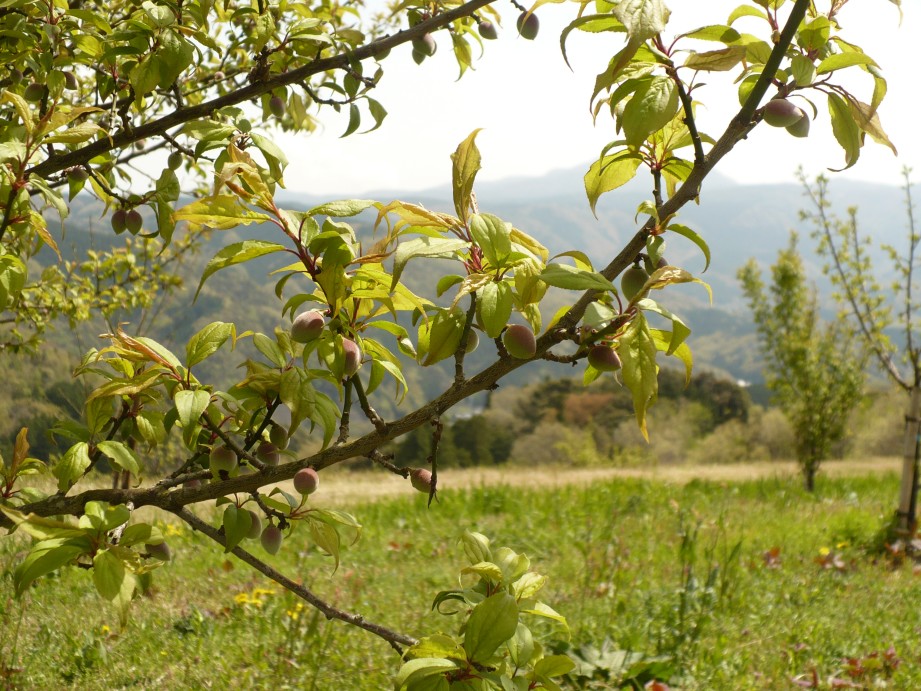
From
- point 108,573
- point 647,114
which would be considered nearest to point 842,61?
point 647,114

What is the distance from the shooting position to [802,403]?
1109 cm

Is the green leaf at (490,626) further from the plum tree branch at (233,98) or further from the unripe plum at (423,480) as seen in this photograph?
the plum tree branch at (233,98)

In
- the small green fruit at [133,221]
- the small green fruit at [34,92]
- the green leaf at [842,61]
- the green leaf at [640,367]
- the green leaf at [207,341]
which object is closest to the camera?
the green leaf at [640,367]

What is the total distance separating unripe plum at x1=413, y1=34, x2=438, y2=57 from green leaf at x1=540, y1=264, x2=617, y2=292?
1141 millimetres

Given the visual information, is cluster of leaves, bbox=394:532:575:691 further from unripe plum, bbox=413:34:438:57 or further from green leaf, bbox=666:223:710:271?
unripe plum, bbox=413:34:438:57

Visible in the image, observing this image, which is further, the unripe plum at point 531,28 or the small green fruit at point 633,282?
the unripe plum at point 531,28

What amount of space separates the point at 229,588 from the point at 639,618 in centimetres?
221

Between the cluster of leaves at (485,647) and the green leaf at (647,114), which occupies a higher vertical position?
the green leaf at (647,114)

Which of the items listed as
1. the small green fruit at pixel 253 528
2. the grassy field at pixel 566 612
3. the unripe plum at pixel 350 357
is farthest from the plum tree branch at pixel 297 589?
the grassy field at pixel 566 612

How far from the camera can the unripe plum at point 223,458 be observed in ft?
4.64

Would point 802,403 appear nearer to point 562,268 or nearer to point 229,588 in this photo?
point 229,588

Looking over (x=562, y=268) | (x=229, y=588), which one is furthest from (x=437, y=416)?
(x=229, y=588)

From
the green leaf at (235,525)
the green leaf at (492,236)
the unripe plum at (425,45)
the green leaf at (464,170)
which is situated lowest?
Result: the green leaf at (235,525)

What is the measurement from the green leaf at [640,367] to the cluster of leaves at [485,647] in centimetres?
40
